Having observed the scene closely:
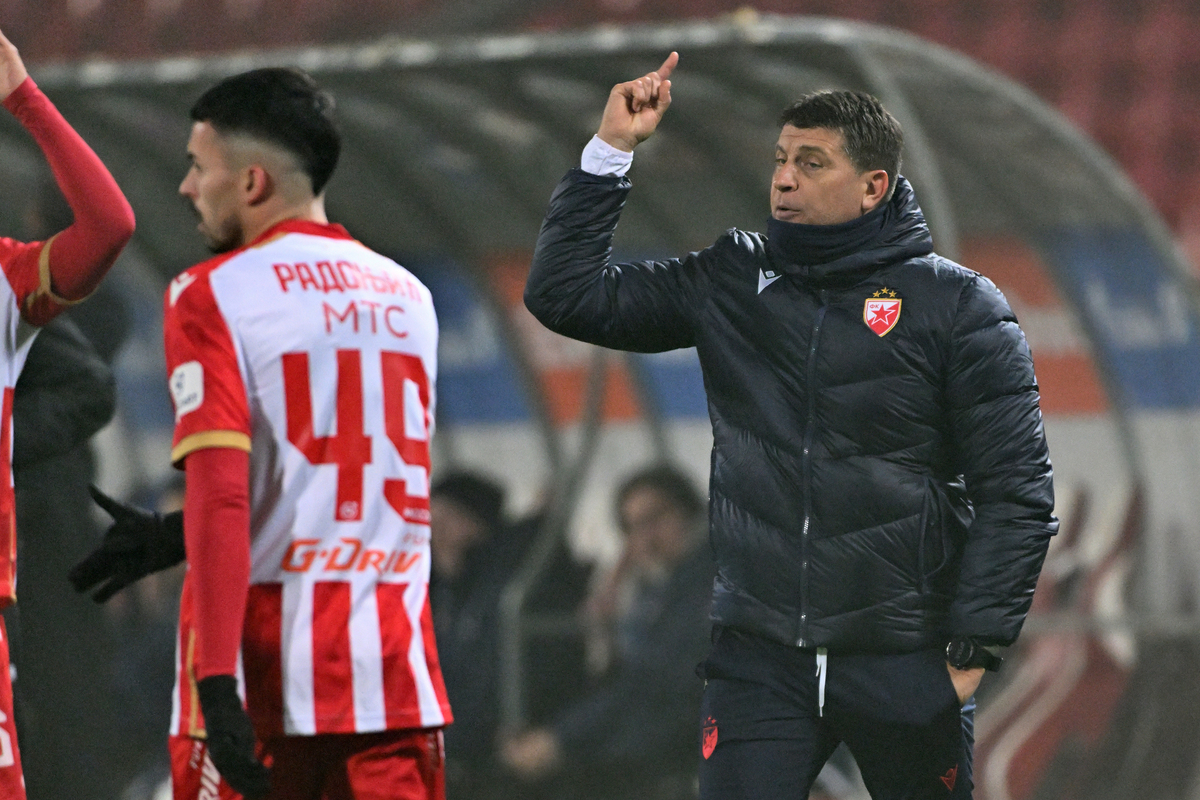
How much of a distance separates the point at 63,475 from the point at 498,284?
240 centimetres

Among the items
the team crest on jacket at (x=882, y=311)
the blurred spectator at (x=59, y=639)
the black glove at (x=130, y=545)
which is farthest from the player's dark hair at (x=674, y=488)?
the black glove at (x=130, y=545)

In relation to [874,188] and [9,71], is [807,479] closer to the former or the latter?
[874,188]

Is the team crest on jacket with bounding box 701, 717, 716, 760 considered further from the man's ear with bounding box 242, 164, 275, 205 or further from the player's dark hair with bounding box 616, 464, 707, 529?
the player's dark hair with bounding box 616, 464, 707, 529

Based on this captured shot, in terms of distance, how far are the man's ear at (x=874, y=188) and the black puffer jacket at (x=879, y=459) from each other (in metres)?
0.03

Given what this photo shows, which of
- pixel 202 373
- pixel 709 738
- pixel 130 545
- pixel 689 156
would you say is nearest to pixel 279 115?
pixel 202 373

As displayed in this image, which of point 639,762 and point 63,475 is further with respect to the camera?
point 639,762

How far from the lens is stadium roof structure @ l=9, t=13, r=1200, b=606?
5141 mm

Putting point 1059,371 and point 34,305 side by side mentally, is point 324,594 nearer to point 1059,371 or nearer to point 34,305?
point 34,305

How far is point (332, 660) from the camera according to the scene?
256 cm

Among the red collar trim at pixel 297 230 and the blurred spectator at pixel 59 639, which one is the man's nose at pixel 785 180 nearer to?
the red collar trim at pixel 297 230

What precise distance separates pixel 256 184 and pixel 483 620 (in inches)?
141

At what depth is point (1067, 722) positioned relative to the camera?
578cm

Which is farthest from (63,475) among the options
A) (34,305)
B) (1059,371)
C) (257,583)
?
(1059,371)

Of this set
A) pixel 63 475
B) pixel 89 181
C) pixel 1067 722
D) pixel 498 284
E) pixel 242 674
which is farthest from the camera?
pixel 498 284
